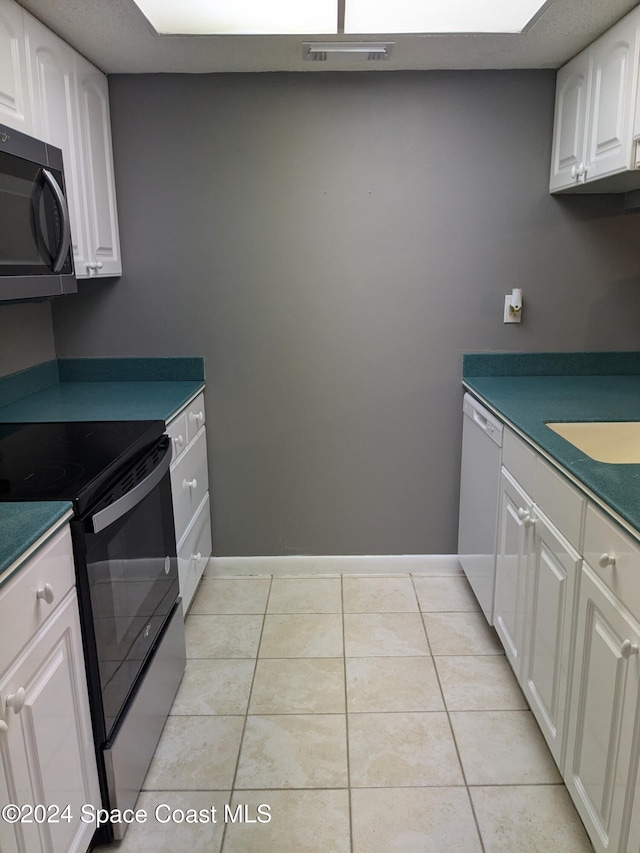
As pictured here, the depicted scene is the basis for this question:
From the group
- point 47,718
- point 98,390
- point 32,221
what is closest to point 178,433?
point 98,390

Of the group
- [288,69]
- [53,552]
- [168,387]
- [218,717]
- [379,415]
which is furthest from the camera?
[379,415]

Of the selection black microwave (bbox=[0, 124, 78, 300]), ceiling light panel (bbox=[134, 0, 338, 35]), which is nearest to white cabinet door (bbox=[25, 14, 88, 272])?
black microwave (bbox=[0, 124, 78, 300])

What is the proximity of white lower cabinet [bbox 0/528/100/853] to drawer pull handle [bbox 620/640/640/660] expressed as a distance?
1166 millimetres

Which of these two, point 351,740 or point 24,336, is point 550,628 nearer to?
point 351,740

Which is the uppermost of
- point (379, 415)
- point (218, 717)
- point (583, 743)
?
point (379, 415)

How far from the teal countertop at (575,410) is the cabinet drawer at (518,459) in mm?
57

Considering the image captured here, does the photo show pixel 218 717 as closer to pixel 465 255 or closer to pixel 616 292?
pixel 465 255

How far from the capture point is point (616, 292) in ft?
9.34

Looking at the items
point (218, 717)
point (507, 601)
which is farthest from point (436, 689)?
point (218, 717)

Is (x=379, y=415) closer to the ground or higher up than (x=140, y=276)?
closer to the ground

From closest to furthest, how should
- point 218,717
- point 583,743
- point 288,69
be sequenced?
point 583,743
point 218,717
point 288,69

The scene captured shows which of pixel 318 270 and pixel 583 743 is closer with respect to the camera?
pixel 583 743

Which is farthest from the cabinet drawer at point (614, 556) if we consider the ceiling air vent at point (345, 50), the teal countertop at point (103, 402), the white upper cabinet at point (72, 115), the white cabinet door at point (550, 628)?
the white upper cabinet at point (72, 115)

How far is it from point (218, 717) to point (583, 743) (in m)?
1.14
